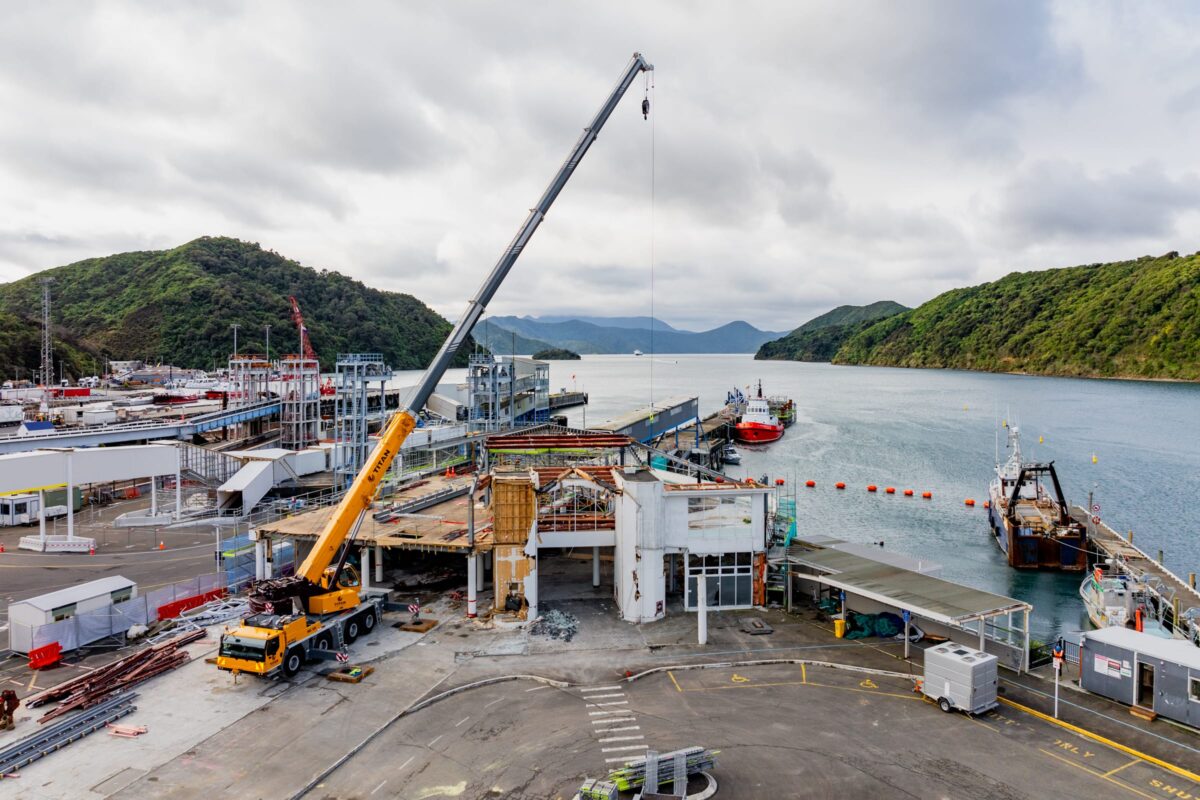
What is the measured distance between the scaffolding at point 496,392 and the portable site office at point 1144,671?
54.8 meters

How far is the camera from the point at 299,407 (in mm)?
73062

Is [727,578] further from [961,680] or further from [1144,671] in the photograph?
[1144,671]

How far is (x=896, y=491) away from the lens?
233ft

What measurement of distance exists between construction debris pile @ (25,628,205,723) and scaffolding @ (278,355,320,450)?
159 ft

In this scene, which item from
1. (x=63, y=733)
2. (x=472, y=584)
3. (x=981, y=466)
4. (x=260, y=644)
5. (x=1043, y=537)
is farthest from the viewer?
(x=981, y=466)

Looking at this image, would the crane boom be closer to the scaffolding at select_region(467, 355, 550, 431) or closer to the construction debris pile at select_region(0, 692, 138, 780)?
the construction debris pile at select_region(0, 692, 138, 780)

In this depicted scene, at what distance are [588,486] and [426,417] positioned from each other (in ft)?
203

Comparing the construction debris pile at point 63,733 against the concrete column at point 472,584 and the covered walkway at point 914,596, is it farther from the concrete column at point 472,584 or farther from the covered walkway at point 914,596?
the covered walkway at point 914,596

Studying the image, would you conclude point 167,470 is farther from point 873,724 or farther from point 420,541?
point 873,724

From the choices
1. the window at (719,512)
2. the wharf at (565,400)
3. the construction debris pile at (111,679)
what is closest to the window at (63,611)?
the construction debris pile at (111,679)

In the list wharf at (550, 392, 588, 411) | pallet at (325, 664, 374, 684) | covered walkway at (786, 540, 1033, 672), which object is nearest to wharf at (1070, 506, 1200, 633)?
covered walkway at (786, 540, 1033, 672)

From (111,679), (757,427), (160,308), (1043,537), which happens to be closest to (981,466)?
(757,427)

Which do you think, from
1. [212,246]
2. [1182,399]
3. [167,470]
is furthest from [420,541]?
[212,246]

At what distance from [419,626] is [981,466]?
7863 cm
